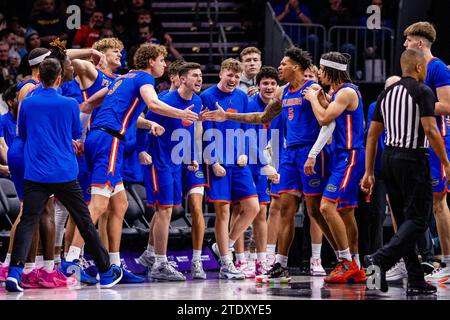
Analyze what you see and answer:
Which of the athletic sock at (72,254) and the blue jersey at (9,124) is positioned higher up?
the blue jersey at (9,124)

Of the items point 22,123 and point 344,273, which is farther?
point 344,273

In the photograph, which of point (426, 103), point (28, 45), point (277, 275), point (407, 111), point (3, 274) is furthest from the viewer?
point (28, 45)

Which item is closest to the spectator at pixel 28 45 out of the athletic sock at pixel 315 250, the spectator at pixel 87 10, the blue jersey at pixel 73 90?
the spectator at pixel 87 10

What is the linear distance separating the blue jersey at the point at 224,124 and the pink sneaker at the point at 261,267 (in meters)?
1.05

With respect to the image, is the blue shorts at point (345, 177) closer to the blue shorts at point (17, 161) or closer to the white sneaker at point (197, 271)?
the white sneaker at point (197, 271)

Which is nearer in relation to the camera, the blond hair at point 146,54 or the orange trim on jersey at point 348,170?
the blond hair at point 146,54

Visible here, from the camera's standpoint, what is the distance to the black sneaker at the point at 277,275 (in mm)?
8273

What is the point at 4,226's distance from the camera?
994 cm

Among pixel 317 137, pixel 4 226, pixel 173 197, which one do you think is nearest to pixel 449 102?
pixel 317 137

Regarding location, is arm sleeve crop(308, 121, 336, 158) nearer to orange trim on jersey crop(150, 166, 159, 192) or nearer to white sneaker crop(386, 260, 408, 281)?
white sneaker crop(386, 260, 408, 281)

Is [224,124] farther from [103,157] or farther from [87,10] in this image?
[87,10]

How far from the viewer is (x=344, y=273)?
844 cm

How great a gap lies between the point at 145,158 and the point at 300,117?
60.2 inches

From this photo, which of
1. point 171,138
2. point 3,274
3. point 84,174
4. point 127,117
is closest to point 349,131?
point 171,138
